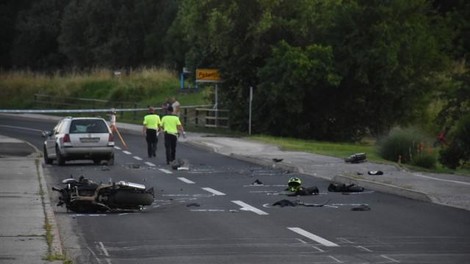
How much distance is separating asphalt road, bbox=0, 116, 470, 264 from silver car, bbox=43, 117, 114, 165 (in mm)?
8062

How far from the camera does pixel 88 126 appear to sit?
33.0 m

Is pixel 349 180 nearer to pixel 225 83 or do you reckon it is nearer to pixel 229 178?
pixel 229 178

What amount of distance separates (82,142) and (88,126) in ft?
3.02

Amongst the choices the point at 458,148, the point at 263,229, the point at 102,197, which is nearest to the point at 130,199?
the point at 102,197

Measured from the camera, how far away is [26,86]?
80.6 m

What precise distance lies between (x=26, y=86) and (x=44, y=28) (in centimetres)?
1376

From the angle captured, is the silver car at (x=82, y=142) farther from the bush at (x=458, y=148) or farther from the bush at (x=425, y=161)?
the bush at (x=458, y=148)

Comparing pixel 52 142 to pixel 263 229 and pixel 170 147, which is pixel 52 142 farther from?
pixel 263 229

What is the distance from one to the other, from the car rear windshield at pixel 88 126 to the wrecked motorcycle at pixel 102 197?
49.7ft

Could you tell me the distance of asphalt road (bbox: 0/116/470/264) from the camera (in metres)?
12.6

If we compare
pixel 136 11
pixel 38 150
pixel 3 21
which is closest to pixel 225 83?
pixel 38 150

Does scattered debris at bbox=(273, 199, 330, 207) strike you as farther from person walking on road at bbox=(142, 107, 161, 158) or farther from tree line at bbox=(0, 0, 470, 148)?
tree line at bbox=(0, 0, 470, 148)

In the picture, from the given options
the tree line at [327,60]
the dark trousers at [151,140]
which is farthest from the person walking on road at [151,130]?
the tree line at [327,60]

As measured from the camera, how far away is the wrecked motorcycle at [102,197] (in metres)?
17.5
